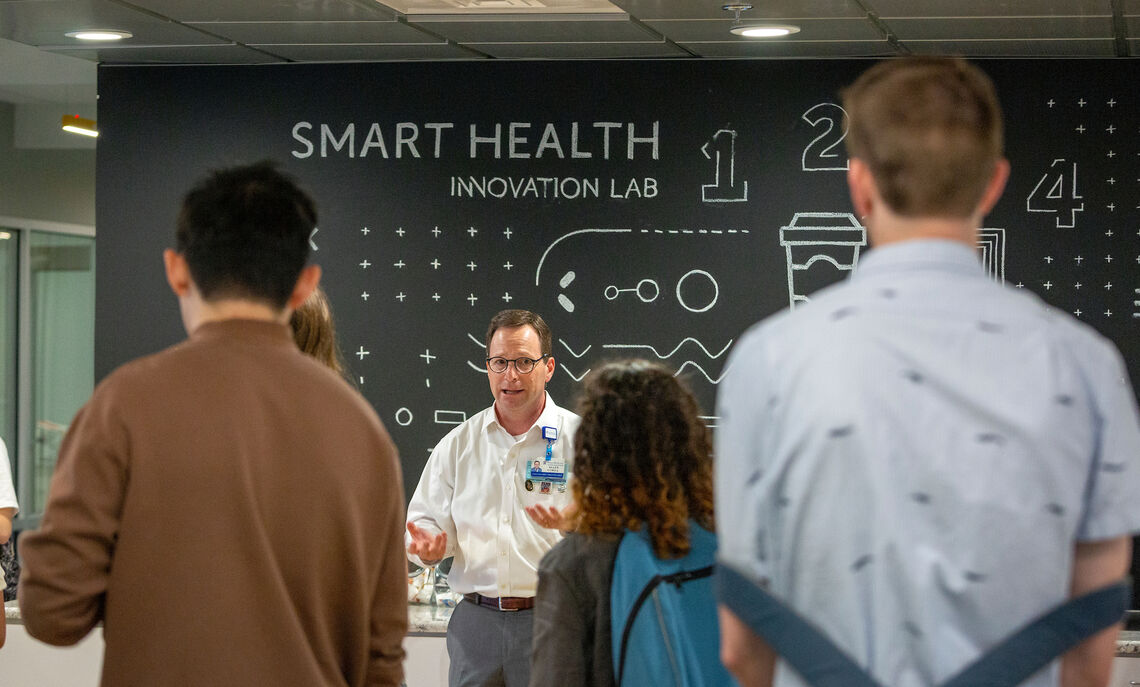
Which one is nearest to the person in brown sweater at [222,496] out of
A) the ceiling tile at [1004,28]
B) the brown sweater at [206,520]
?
the brown sweater at [206,520]

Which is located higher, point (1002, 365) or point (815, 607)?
point (1002, 365)

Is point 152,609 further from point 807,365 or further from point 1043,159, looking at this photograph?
point 1043,159

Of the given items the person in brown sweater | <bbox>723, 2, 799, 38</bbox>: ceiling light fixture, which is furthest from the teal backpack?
<bbox>723, 2, 799, 38</bbox>: ceiling light fixture

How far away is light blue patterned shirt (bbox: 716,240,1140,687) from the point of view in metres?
1.16

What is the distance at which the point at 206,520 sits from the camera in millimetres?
1529

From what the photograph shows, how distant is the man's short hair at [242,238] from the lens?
1.60 metres

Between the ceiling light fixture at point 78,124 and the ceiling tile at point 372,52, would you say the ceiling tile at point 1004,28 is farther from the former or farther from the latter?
the ceiling light fixture at point 78,124

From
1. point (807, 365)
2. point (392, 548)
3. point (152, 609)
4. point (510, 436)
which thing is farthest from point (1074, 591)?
point (510, 436)

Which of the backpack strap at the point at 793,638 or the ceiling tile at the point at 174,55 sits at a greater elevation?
the ceiling tile at the point at 174,55

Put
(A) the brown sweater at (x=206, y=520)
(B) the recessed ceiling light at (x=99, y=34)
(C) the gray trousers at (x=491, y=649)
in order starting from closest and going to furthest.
A: (A) the brown sweater at (x=206, y=520) → (C) the gray trousers at (x=491, y=649) → (B) the recessed ceiling light at (x=99, y=34)

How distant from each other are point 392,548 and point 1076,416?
88cm

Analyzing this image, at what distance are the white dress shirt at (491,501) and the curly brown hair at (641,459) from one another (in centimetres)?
137

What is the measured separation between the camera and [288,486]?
1561 mm

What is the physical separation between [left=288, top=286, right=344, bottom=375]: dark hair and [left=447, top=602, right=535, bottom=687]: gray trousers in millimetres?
1156
